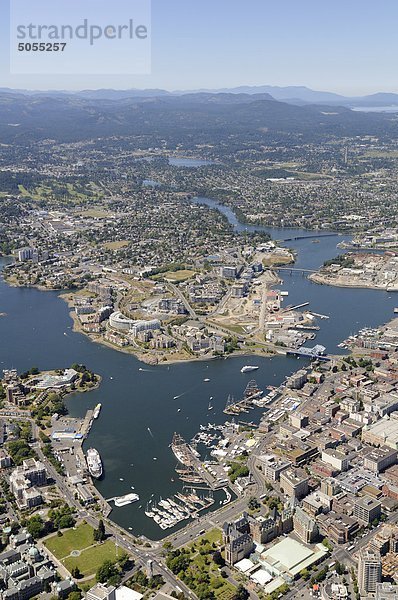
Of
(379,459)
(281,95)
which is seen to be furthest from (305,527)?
(281,95)

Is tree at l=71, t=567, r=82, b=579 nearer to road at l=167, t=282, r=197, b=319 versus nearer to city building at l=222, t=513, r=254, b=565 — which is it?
city building at l=222, t=513, r=254, b=565

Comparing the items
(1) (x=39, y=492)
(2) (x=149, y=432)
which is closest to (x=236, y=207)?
(2) (x=149, y=432)

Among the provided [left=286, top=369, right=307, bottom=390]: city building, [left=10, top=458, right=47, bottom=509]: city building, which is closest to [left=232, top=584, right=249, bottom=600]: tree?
[left=10, top=458, right=47, bottom=509]: city building

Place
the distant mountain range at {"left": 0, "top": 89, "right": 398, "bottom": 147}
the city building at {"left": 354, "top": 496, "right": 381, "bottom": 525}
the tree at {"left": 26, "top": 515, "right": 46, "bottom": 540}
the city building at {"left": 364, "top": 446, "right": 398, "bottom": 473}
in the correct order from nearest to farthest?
the tree at {"left": 26, "top": 515, "right": 46, "bottom": 540} → the city building at {"left": 354, "top": 496, "right": 381, "bottom": 525} → the city building at {"left": 364, "top": 446, "right": 398, "bottom": 473} → the distant mountain range at {"left": 0, "top": 89, "right": 398, "bottom": 147}

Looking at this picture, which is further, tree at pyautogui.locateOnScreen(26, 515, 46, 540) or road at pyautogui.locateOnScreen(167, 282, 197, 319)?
road at pyautogui.locateOnScreen(167, 282, 197, 319)

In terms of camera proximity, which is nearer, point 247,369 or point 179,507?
point 179,507

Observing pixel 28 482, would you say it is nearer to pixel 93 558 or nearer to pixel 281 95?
pixel 93 558

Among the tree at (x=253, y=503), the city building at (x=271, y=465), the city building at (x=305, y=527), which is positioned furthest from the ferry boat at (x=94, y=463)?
the city building at (x=305, y=527)
